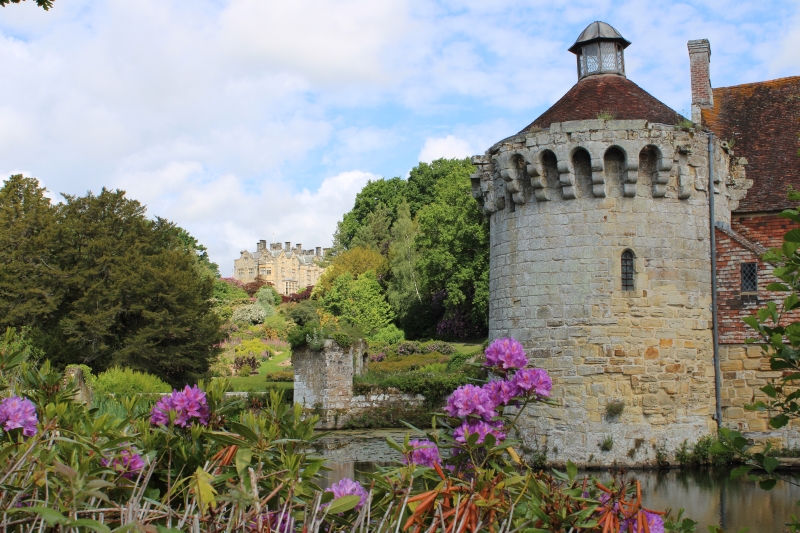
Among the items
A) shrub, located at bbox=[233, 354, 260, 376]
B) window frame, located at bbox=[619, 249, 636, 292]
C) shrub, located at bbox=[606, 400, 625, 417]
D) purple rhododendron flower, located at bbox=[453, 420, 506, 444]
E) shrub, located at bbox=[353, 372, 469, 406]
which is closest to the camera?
purple rhododendron flower, located at bbox=[453, 420, 506, 444]

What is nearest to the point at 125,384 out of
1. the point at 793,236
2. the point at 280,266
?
the point at 793,236

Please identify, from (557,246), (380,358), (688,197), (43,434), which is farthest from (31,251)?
(43,434)

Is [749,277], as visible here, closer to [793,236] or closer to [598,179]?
[598,179]

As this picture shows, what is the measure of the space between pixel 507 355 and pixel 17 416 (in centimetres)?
235

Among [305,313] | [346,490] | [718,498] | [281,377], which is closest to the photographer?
[346,490]

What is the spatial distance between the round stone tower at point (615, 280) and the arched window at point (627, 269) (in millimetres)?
23

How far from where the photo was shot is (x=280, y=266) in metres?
99.0

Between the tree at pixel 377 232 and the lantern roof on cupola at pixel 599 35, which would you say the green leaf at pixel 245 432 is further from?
the tree at pixel 377 232

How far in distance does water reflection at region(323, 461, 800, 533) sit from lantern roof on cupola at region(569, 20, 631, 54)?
26.1 feet

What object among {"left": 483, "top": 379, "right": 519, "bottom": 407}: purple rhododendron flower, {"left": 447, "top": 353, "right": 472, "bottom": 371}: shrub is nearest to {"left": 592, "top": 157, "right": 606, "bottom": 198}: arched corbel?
{"left": 483, "top": 379, "right": 519, "bottom": 407}: purple rhododendron flower

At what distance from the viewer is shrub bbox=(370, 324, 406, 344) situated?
3968 centimetres

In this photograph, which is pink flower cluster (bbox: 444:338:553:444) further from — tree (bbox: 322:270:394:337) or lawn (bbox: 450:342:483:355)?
tree (bbox: 322:270:394:337)

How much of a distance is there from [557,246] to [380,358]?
63.9 feet

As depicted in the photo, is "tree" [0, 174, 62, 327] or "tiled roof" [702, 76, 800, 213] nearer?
"tiled roof" [702, 76, 800, 213]
